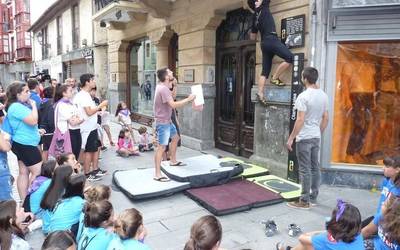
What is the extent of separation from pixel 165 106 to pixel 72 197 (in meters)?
2.54

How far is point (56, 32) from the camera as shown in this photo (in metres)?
23.2

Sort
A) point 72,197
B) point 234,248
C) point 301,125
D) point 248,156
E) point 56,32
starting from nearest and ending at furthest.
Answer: point 72,197 < point 234,248 < point 301,125 < point 248,156 < point 56,32

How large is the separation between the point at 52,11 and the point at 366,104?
21.3 m

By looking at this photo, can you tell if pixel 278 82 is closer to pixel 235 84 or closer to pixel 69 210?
pixel 235 84

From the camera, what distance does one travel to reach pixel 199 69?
888 centimetres

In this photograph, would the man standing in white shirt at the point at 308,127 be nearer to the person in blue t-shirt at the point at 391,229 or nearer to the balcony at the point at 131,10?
the person in blue t-shirt at the point at 391,229

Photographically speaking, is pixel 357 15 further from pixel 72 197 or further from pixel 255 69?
pixel 72 197

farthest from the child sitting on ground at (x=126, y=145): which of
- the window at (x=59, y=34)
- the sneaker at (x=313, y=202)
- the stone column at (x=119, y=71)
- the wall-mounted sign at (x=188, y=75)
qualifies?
the window at (x=59, y=34)

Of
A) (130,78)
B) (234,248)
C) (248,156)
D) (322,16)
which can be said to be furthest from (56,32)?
(234,248)

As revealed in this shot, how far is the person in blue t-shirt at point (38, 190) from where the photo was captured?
399 cm

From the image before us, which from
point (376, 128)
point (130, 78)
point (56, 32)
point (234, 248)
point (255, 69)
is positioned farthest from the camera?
point (56, 32)

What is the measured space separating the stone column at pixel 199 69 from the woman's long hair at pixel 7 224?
6330 millimetres

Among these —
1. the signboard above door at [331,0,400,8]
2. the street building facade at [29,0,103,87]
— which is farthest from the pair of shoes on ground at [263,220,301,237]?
the street building facade at [29,0,103,87]

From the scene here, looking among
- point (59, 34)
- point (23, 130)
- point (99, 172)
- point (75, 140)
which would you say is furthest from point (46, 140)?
point (59, 34)
